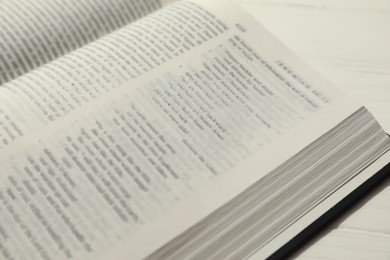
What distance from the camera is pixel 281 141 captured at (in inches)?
18.4

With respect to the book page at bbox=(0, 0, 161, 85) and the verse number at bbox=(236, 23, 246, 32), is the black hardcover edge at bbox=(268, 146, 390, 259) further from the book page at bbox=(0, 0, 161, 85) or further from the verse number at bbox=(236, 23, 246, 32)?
the book page at bbox=(0, 0, 161, 85)

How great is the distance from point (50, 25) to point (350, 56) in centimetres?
35

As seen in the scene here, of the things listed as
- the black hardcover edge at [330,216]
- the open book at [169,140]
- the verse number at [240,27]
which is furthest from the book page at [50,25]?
the black hardcover edge at [330,216]

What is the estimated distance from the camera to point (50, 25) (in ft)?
1.89

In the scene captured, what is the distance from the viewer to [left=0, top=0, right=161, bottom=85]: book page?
558 millimetres

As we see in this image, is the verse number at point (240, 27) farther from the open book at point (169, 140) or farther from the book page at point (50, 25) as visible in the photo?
the book page at point (50, 25)

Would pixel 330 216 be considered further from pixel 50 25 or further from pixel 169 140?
pixel 50 25

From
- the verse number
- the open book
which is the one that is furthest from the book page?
the verse number

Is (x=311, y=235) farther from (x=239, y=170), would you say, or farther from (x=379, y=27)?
(x=379, y=27)

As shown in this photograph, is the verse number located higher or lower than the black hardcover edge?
higher

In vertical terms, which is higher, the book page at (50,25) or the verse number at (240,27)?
the book page at (50,25)

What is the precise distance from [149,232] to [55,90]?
19cm

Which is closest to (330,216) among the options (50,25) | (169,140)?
(169,140)

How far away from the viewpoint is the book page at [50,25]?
56 cm
